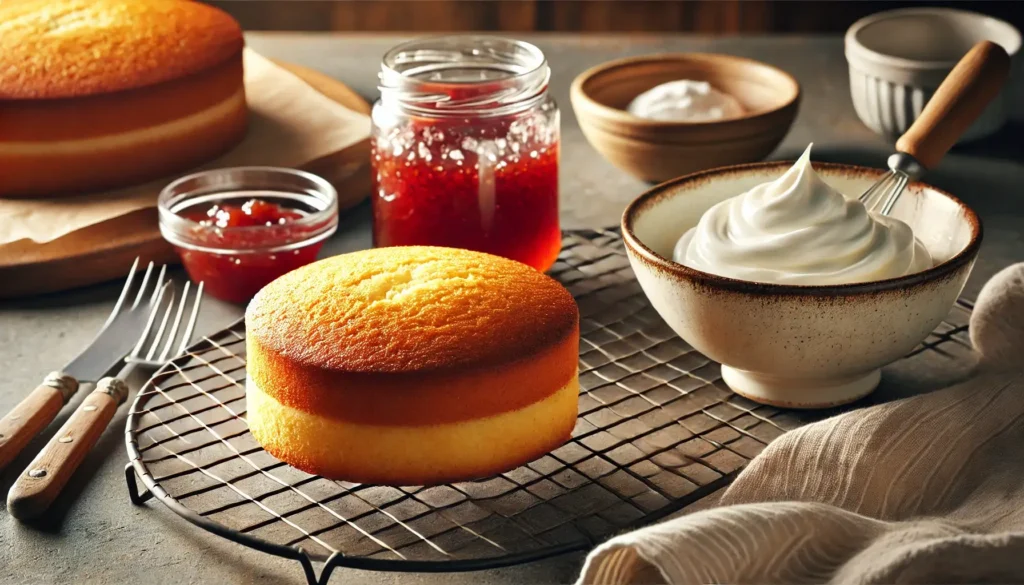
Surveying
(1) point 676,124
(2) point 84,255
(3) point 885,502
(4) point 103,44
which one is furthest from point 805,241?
(4) point 103,44

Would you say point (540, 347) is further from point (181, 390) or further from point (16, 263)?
point (16, 263)

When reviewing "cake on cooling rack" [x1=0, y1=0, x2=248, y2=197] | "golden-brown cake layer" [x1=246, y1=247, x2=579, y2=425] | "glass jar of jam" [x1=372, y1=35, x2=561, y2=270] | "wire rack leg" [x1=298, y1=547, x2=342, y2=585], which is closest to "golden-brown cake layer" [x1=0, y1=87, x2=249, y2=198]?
"cake on cooling rack" [x1=0, y1=0, x2=248, y2=197]

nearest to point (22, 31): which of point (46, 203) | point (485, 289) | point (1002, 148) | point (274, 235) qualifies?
point (46, 203)

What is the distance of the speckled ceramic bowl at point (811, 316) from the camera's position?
109 cm

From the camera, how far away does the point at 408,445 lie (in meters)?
1.00

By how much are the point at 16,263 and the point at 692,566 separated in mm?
943

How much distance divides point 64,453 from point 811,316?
2.13 feet

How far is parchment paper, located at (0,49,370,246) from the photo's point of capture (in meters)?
1.55

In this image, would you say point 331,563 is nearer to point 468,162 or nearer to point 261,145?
point 468,162

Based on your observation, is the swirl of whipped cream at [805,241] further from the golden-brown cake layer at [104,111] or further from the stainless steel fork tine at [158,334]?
the golden-brown cake layer at [104,111]

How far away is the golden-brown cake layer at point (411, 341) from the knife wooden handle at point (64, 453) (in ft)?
0.55

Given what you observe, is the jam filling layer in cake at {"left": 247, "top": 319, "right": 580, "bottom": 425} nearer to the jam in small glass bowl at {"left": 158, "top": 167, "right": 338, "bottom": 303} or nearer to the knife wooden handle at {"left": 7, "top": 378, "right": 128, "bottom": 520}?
the knife wooden handle at {"left": 7, "top": 378, "right": 128, "bottom": 520}

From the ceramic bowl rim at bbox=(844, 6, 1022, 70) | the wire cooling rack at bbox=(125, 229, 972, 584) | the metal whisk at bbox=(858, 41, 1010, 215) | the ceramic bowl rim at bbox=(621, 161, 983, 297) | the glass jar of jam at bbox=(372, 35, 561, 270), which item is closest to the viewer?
the wire cooling rack at bbox=(125, 229, 972, 584)

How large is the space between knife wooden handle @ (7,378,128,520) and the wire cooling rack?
0.03 m
